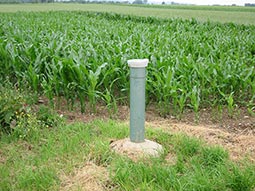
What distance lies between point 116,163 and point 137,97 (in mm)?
528

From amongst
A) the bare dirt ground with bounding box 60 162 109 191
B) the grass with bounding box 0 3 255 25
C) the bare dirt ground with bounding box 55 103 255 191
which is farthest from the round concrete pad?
the grass with bounding box 0 3 255 25

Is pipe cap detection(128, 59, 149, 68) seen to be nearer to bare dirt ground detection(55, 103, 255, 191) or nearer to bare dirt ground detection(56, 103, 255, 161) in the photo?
bare dirt ground detection(55, 103, 255, 191)

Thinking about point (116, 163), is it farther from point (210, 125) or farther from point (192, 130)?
point (210, 125)

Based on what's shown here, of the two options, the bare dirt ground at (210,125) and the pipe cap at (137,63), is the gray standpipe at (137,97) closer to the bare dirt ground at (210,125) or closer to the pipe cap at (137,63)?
the pipe cap at (137,63)

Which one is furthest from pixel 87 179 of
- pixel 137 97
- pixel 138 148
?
pixel 137 97

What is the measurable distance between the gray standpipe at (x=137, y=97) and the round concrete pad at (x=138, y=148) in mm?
46

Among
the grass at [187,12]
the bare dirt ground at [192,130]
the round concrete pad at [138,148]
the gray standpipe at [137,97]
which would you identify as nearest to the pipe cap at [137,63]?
the gray standpipe at [137,97]

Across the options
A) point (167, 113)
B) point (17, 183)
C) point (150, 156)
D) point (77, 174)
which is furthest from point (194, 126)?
point (17, 183)

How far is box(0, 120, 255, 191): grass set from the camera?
2604 millimetres

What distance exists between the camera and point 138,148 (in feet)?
10.0

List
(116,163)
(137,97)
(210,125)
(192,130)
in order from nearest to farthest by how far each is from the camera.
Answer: (116,163)
(137,97)
(192,130)
(210,125)

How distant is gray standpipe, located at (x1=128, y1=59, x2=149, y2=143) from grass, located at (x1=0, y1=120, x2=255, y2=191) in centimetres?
24

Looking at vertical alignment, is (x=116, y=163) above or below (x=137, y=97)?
below

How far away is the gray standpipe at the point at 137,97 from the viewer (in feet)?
9.48
